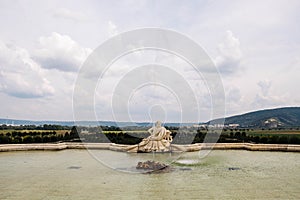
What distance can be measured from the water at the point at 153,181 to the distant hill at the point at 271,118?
222 ft

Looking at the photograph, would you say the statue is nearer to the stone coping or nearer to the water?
the stone coping

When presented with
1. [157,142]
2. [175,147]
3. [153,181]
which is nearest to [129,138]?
[157,142]

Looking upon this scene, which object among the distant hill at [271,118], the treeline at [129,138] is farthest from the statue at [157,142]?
the distant hill at [271,118]

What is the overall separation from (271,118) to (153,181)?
76.9 metres

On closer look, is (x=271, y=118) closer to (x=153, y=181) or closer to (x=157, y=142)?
(x=157, y=142)

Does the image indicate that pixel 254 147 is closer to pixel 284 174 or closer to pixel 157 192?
pixel 284 174

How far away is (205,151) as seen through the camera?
21.8 m

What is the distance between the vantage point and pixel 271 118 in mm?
82062

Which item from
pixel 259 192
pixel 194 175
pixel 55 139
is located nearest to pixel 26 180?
pixel 194 175

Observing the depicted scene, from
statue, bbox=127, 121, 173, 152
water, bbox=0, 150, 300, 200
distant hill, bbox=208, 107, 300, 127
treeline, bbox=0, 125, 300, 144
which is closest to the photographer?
water, bbox=0, 150, 300, 200

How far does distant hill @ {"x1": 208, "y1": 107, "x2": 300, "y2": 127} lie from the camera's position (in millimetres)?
→ 81625

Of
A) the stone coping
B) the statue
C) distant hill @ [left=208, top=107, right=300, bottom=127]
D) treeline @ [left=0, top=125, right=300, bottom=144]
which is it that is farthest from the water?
distant hill @ [left=208, top=107, right=300, bottom=127]

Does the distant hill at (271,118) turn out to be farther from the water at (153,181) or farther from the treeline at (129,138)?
the water at (153,181)

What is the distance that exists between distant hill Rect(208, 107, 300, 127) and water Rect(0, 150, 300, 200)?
6774 cm
